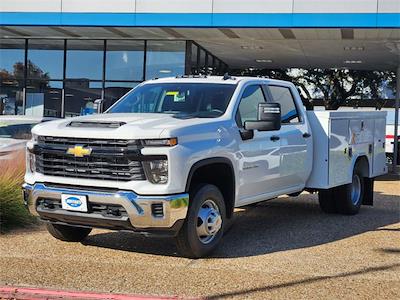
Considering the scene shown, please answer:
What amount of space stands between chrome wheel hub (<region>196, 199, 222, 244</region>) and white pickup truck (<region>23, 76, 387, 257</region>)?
0.01 meters

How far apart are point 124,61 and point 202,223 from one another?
40.9ft

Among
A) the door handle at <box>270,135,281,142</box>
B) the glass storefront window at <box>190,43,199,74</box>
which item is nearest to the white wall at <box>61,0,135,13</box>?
the glass storefront window at <box>190,43,199,74</box>

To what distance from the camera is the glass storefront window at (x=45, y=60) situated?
61.0 ft

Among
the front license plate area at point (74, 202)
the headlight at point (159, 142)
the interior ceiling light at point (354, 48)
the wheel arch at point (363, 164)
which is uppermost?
the interior ceiling light at point (354, 48)

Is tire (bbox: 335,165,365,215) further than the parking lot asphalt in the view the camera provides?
Yes

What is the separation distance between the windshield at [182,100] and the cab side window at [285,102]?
0.93 m

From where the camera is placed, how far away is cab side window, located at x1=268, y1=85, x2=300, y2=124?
26.6ft

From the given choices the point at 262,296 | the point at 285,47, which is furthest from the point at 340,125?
the point at 285,47

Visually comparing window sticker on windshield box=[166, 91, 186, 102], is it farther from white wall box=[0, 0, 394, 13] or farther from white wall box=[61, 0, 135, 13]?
white wall box=[61, 0, 135, 13]

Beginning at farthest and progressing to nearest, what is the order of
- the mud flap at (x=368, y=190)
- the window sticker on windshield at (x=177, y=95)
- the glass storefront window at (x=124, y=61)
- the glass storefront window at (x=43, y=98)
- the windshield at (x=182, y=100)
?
1. the glass storefront window at (x=43, y=98)
2. the glass storefront window at (x=124, y=61)
3. the mud flap at (x=368, y=190)
4. the window sticker on windshield at (x=177, y=95)
5. the windshield at (x=182, y=100)

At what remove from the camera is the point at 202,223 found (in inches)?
253

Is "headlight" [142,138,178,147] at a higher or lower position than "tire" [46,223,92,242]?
higher

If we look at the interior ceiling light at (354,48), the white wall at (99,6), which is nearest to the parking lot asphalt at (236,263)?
the white wall at (99,6)

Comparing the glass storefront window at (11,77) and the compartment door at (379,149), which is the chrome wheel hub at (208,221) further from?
the glass storefront window at (11,77)
